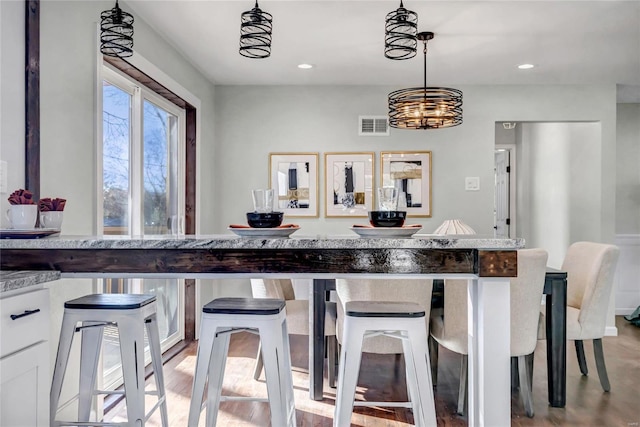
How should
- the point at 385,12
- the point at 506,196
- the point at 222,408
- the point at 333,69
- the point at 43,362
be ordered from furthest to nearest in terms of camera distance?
the point at 506,196
the point at 333,69
the point at 385,12
the point at 222,408
the point at 43,362

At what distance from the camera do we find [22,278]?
151cm

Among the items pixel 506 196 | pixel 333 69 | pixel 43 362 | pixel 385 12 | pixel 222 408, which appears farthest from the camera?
pixel 506 196

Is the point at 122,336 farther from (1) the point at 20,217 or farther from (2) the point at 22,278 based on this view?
(1) the point at 20,217

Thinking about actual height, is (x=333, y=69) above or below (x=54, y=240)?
above

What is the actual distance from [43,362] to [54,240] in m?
0.41

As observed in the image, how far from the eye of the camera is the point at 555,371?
2746 millimetres

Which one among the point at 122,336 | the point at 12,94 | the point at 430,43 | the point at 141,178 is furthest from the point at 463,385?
the point at 12,94

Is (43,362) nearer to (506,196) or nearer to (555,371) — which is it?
(555,371)

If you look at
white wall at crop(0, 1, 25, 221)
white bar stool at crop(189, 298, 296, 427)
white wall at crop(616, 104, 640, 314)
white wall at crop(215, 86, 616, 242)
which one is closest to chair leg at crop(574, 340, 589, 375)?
white wall at crop(215, 86, 616, 242)

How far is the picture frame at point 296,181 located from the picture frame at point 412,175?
2.27 ft

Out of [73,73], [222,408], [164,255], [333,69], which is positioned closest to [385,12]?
[333,69]

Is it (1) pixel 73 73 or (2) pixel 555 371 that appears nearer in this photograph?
(1) pixel 73 73

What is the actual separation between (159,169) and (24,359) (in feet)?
8.03

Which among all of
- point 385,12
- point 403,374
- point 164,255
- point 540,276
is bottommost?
point 403,374
